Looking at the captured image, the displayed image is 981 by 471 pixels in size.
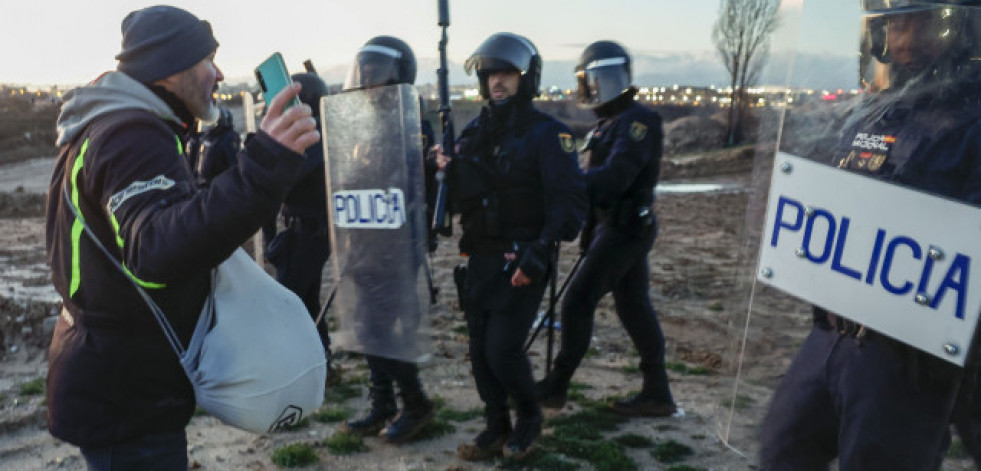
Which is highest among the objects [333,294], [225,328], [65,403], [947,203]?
[947,203]

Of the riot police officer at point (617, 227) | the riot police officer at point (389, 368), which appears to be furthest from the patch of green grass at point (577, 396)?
the riot police officer at point (389, 368)

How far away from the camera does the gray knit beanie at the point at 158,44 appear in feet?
6.57

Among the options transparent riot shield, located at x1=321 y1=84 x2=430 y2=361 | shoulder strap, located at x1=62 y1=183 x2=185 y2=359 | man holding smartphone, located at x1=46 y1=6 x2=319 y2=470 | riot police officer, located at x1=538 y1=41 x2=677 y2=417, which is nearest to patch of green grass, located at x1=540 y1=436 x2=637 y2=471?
riot police officer, located at x1=538 y1=41 x2=677 y2=417

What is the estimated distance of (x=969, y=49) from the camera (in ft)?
5.14

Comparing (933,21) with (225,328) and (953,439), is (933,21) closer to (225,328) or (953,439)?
(953,439)

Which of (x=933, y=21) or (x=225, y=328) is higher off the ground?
(x=933, y=21)

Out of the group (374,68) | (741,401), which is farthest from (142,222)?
(374,68)

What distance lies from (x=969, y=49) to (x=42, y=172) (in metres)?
23.2

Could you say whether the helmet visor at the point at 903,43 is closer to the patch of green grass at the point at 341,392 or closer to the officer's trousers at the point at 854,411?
the officer's trousers at the point at 854,411

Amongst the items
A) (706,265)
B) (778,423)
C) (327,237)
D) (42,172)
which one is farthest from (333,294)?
(42,172)

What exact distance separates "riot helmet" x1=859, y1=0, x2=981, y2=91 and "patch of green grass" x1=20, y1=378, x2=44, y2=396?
5344 mm

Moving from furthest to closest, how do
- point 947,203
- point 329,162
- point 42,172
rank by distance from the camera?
point 42,172
point 329,162
point 947,203

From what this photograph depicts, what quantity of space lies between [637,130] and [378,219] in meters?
1.47

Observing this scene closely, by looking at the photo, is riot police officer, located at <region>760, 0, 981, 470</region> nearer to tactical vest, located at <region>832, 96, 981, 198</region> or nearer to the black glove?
tactical vest, located at <region>832, 96, 981, 198</region>
